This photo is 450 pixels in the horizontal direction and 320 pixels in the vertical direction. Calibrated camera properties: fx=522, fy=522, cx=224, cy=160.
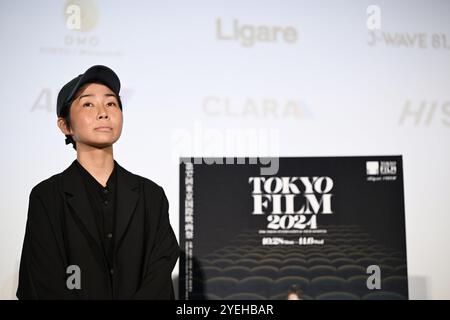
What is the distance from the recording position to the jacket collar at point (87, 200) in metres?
1.28

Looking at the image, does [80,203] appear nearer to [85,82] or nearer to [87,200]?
[87,200]

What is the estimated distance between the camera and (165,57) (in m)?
1.89

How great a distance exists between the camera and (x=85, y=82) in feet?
4.50

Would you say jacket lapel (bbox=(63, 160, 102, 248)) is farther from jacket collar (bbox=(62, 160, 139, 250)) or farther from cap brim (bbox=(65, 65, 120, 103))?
cap brim (bbox=(65, 65, 120, 103))

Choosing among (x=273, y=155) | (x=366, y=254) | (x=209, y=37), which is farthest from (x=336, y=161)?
(x=209, y=37)

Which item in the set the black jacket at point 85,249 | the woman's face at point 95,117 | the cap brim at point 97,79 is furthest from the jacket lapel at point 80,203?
the cap brim at point 97,79

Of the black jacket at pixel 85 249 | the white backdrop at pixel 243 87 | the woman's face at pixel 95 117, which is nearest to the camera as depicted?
the black jacket at pixel 85 249

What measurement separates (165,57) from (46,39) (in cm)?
42

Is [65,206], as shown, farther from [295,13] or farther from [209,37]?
[295,13]

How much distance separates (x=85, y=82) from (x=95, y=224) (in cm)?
37

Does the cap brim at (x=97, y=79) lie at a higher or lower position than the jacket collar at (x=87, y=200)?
higher

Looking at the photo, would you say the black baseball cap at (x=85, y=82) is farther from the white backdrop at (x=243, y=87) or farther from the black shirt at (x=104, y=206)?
the white backdrop at (x=243, y=87)

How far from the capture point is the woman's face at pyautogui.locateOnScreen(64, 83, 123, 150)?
1.35 m
